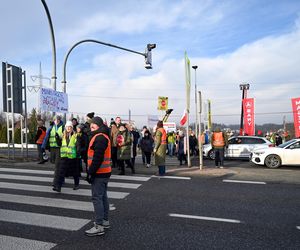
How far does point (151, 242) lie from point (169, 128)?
20664 millimetres

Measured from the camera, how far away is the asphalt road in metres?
4.53

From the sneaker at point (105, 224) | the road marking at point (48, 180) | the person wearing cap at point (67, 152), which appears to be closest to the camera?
the sneaker at point (105, 224)

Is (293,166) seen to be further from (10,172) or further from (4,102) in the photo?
(4,102)

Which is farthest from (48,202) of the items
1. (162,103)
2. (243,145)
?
(162,103)

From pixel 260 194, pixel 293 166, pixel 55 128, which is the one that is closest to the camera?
pixel 260 194

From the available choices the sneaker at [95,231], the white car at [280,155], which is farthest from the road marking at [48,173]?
the white car at [280,155]

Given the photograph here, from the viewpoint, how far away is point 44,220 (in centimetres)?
550

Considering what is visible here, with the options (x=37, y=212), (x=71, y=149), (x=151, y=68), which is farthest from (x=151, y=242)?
(x=151, y=68)

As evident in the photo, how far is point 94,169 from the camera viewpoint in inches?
192

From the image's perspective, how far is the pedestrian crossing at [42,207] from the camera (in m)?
4.68

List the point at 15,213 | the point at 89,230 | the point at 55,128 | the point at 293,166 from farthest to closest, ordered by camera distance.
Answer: the point at 293,166
the point at 55,128
the point at 15,213
the point at 89,230

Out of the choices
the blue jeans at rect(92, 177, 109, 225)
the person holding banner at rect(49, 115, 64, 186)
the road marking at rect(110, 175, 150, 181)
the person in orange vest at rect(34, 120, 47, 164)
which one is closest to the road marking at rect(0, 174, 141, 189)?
the road marking at rect(110, 175, 150, 181)

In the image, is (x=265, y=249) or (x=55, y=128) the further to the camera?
(x=55, y=128)

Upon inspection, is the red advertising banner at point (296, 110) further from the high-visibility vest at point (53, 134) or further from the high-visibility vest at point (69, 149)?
the high-visibility vest at point (69, 149)
